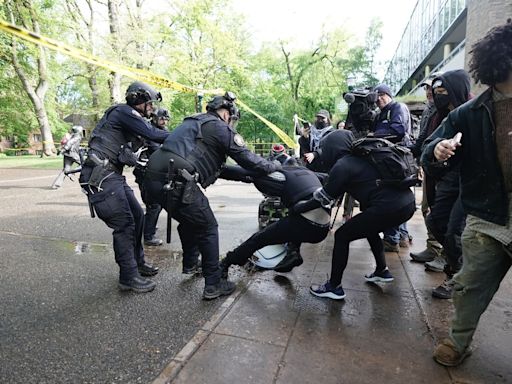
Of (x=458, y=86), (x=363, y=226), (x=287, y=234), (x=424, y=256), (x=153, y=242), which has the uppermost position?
(x=458, y=86)

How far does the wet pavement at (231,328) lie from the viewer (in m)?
2.19

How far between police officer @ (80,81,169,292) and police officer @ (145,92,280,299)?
1.15 feet

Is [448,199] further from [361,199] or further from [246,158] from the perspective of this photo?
[246,158]

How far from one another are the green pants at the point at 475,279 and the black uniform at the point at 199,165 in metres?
1.67

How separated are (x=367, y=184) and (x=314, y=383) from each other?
1.58 meters

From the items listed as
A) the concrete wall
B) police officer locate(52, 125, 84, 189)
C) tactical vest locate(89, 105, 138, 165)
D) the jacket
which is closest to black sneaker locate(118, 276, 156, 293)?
tactical vest locate(89, 105, 138, 165)

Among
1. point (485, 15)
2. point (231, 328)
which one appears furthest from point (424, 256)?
point (485, 15)

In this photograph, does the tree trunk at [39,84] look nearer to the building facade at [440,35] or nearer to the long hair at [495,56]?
the building facade at [440,35]

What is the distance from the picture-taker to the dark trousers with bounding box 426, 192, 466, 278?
9.96ft

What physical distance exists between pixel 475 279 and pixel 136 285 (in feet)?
9.08

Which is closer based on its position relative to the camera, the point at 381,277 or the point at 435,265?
the point at 381,277

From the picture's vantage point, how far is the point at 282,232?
330 centimetres

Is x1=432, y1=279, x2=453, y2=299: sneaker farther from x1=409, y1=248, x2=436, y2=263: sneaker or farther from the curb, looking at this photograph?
the curb

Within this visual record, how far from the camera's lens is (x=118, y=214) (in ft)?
10.8
